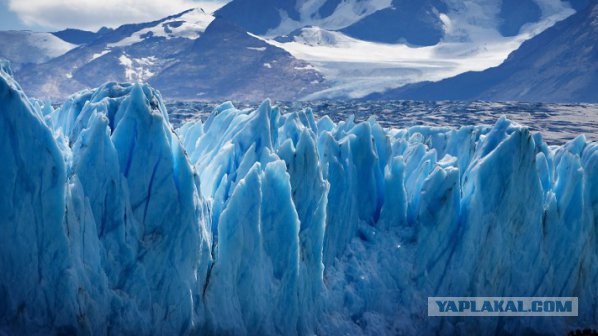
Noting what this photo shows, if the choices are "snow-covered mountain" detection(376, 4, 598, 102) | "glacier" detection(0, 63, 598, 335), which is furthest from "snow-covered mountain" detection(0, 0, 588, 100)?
"glacier" detection(0, 63, 598, 335)

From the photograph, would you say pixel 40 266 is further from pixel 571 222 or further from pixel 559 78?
pixel 559 78

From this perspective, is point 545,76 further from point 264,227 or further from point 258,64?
point 264,227

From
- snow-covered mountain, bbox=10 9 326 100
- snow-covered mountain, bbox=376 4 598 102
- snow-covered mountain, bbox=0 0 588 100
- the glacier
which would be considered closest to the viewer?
the glacier

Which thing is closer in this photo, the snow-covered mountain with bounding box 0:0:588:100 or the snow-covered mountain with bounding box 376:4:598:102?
the snow-covered mountain with bounding box 376:4:598:102

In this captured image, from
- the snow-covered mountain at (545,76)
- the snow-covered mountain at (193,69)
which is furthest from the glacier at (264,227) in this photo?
the snow-covered mountain at (193,69)

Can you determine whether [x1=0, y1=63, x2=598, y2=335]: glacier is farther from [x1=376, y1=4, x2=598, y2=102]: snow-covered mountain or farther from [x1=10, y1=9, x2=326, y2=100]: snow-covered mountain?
[x1=10, y1=9, x2=326, y2=100]: snow-covered mountain

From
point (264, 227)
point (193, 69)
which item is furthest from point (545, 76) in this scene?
point (264, 227)

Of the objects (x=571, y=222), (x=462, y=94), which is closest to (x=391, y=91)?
(x=462, y=94)
